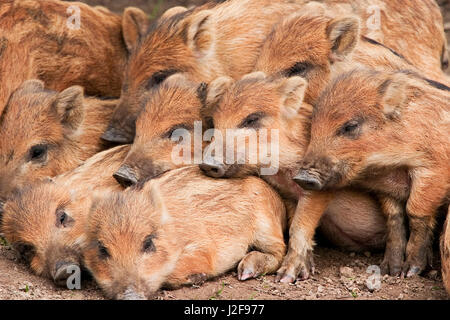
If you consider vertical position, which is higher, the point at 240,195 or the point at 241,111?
the point at 241,111

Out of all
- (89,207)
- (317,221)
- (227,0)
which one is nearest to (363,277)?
(317,221)

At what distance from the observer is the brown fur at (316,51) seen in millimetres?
6457

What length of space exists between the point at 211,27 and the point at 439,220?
232 cm

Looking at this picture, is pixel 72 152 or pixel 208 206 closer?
pixel 208 206

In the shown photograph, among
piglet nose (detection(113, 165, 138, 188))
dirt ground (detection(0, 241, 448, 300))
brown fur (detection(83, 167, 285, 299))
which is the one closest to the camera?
brown fur (detection(83, 167, 285, 299))

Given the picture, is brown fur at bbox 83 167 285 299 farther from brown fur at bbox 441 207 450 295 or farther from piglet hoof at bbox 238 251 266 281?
brown fur at bbox 441 207 450 295

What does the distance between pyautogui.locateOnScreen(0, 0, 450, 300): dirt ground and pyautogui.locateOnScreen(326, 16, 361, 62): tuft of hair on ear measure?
1569mm

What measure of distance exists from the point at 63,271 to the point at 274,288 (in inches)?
50.5

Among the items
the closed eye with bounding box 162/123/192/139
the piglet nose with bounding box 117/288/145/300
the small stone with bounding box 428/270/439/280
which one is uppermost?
the closed eye with bounding box 162/123/192/139

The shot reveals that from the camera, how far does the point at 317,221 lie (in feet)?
19.5

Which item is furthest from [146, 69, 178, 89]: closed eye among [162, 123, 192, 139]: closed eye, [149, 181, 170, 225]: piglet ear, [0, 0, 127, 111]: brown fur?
[149, 181, 170, 225]: piglet ear

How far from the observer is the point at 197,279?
5520 mm

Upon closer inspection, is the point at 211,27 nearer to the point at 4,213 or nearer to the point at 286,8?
the point at 286,8

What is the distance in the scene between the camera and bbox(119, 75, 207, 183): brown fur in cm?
604
